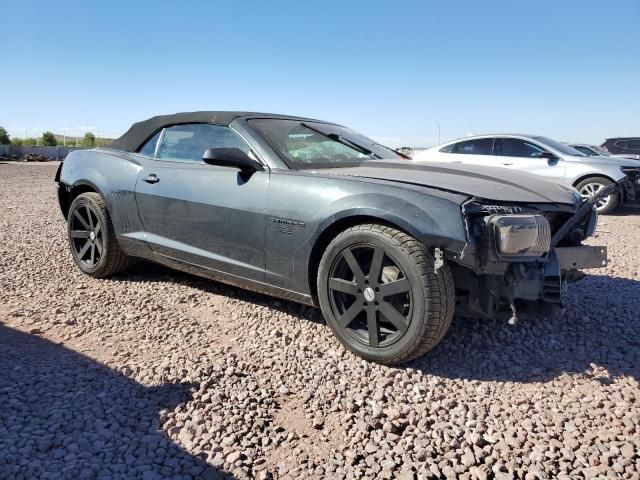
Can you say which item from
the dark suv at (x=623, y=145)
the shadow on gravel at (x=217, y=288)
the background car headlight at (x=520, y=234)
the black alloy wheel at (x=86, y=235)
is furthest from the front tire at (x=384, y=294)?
the dark suv at (x=623, y=145)

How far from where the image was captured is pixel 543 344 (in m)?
3.09

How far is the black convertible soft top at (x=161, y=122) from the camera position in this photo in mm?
3736

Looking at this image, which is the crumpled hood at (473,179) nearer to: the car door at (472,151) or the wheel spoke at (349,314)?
the wheel spoke at (349,314)

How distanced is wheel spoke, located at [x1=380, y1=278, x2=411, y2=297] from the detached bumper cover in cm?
97

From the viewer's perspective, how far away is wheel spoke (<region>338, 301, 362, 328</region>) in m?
2.84

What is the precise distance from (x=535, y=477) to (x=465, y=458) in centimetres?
26

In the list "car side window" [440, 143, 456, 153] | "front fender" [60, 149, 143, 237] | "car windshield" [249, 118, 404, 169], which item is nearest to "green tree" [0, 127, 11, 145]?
"car side window" [440, 143, 456, 153]

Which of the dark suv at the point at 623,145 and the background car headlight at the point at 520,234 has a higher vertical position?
the dark suv at the point at 623,145

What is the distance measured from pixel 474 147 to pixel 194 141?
7.03 m

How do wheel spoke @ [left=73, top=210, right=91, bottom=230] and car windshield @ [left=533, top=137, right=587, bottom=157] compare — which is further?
car windshield @ [left=533, top=137, right=587, bottom=157]

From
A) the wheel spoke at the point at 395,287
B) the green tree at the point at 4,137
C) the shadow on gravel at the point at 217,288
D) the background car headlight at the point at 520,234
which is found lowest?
the shadow on gravel at the point at 217,288

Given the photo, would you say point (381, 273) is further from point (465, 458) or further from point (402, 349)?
point (465, 458)

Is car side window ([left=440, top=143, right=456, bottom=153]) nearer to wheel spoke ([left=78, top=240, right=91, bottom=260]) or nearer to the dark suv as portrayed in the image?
wheel spoke ([left=78, top=240, right=91, bottom=260])

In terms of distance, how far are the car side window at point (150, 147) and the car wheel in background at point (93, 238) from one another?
1.93ft
